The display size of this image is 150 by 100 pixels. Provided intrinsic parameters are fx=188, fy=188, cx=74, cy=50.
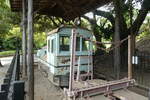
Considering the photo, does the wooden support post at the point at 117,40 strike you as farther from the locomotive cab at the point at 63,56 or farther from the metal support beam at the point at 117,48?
the locomotive cab at the point at 63,56

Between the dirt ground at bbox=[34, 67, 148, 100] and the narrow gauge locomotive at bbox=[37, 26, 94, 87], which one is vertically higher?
the narrow gauge locomotive at bbox=[37, 26, 94, 87]

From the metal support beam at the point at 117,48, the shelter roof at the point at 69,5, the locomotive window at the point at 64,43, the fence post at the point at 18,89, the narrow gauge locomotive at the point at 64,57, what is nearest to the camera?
the fence post at the point at 18,89

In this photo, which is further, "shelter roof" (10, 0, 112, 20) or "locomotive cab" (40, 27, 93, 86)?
"shelter roof" (10, 0, 112, 20)

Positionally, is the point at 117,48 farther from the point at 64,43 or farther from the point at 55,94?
the point at 55,94

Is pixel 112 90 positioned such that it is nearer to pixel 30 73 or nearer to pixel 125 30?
pixel 30 73

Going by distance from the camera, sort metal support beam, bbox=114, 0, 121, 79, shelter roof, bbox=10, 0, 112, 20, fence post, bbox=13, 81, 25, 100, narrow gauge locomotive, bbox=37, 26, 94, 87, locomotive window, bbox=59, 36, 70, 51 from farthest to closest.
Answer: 1. shelter roof, bbox=10, 0, 112, 20
2. locomotive window, bbox=59, 36, 70, 51
3. narrow gauge locomotive, bbox=37, 26, 94, 87
4. metal support beam, bbox=114, 0, 121, 79
5. fence post, bbox=13, 81, 25, 100

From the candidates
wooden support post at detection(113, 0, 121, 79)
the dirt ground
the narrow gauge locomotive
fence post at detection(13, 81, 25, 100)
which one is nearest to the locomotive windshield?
the narrow gauge locomotive

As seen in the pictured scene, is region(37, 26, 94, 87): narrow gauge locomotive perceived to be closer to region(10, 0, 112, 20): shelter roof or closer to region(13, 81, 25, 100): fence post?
region(10, 0, 112, 20): shelter roof

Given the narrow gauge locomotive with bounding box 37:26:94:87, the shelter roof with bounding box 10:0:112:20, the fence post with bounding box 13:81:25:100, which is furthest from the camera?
the shelter roof with bounding box 10:0:112:20

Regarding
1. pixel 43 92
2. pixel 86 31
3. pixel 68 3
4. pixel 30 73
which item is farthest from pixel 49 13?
pixel 30 73

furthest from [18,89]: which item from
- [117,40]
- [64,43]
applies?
[64,43]

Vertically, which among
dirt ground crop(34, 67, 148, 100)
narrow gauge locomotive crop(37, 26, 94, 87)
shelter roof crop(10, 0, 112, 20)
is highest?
shelter roof crop(10, 0, 112, 20)

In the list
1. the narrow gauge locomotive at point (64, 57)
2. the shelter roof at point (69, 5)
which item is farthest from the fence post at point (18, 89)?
the shelter roof at point (69, 5)

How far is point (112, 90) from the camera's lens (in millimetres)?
4371
